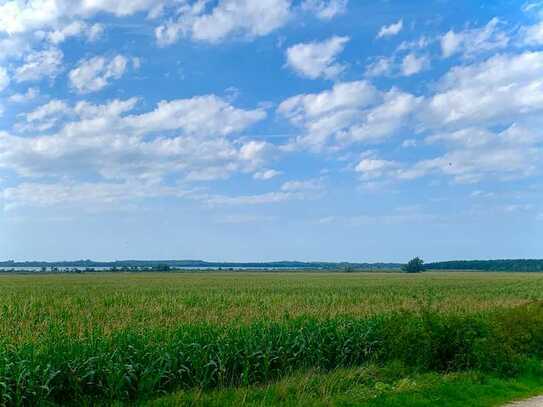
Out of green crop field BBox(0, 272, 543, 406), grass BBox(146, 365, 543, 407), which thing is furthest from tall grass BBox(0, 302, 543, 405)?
grass BBox(146, 365, 543, 407)

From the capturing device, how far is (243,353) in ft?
43.7

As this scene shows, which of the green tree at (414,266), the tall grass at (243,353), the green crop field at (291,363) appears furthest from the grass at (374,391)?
the green tree at (414,266)

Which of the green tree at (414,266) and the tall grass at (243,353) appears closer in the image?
the tall grass at (243,353)

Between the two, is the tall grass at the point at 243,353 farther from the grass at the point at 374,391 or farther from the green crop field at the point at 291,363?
the grass at the point at 374,391

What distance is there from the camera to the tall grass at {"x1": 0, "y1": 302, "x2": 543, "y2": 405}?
10.4 metres

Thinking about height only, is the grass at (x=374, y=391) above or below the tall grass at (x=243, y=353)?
below

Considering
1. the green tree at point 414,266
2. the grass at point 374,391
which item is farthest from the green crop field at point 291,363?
the green tree at point 414,266

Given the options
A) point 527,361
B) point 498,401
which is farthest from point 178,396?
point 527,361

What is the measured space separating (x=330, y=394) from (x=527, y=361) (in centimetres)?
778

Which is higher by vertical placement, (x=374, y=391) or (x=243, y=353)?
(x=243, y=353)

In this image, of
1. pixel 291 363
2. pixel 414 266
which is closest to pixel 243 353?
pixel 291 363

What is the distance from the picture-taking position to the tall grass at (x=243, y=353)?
34.2 feet

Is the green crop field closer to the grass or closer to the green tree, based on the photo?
the grass

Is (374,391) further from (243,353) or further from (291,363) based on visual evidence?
(243,353)
